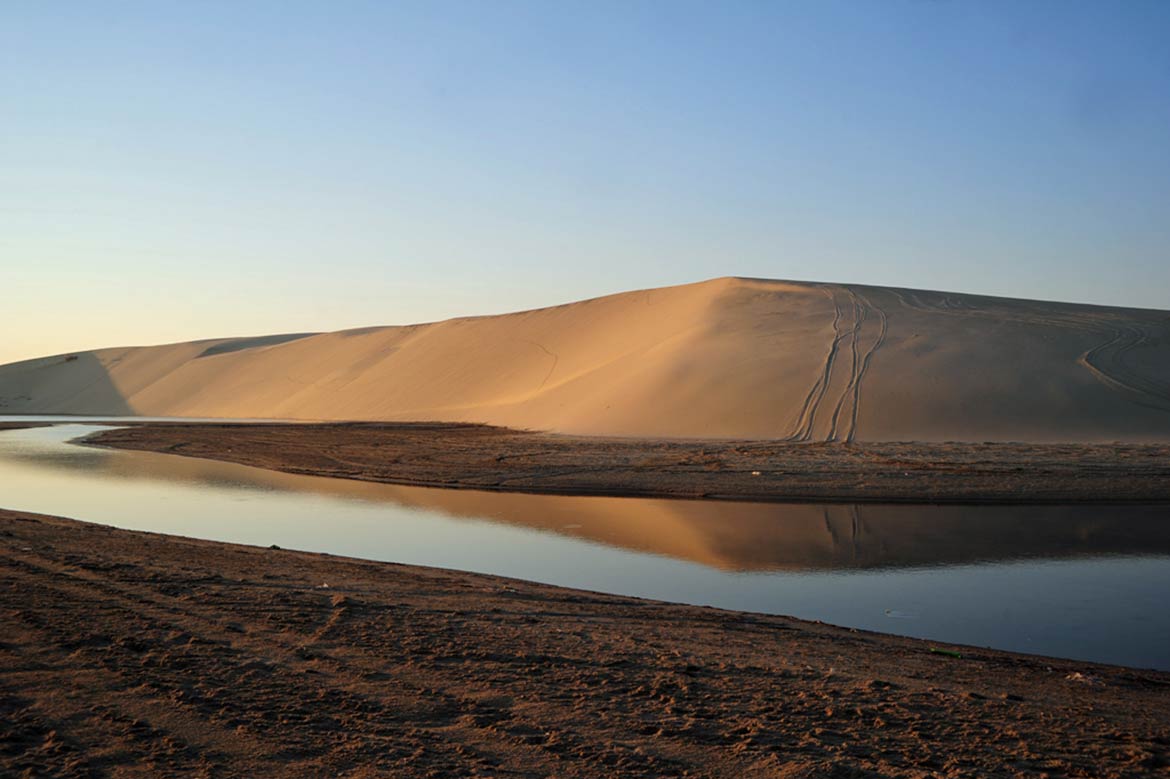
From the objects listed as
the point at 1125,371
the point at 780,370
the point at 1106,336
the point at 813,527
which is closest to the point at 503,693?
the point at 813,527

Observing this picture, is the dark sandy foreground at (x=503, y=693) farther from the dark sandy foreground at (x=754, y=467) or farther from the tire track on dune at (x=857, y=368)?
the tire track on dune at (x=857, y=368)

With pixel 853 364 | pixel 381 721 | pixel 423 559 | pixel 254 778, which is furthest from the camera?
pixel 853 364

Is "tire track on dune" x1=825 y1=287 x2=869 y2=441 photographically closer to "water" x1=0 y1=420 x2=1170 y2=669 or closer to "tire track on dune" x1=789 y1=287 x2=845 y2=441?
"tire track on dune" x1=789 y1=287 x2=845 y2=441

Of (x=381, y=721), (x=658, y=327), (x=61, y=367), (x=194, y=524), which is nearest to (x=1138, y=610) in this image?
(x=381, y=721)

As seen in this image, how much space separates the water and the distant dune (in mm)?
10667

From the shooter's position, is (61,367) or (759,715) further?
(61,367)

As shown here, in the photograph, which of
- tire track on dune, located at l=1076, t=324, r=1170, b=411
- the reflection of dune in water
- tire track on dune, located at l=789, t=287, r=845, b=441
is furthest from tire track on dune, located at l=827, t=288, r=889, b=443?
the reflection of dune in water

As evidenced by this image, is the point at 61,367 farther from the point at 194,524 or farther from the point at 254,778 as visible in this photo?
the point at 254,778

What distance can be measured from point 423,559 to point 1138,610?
21.6 feet

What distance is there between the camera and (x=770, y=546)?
10.8 meters

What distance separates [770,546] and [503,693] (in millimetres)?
6616

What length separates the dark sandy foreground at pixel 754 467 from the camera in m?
15.5

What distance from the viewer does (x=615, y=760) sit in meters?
3.79

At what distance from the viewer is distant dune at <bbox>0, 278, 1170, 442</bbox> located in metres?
24.8
